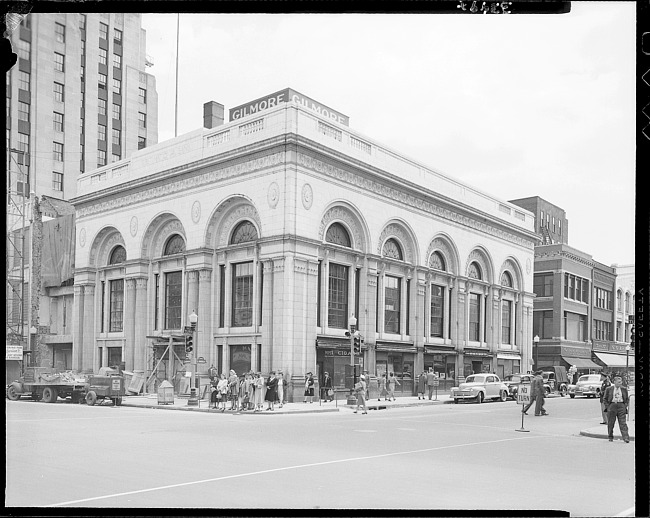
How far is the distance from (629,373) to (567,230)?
3.10m

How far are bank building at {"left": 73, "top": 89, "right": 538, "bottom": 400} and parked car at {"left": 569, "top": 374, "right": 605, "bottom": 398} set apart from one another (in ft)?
5.37

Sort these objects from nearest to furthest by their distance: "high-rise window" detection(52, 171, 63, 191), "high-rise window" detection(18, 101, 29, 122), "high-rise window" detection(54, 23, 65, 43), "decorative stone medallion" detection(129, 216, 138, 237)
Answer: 1. "high-rise window" detection(54, 23, 65, 43)
2. "high-rise window" detection(18, 101, 29, 122)
3. "high-rise window" detection(52, 171, 63, 191)
4. "decorative stone medallion" detection(129, 216, 138, 237)

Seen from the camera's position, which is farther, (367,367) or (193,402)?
(367,367)

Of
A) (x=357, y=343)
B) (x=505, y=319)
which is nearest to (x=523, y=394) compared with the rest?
(x=505, y=319)

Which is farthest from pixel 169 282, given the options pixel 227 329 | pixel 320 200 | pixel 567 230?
pixel 567 230

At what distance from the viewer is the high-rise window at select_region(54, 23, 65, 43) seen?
702 centimetres

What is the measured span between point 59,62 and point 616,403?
12.7 meters

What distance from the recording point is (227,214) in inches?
853

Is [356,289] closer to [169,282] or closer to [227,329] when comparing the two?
[227,329]

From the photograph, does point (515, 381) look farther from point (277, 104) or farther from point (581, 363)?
point (277, 104)

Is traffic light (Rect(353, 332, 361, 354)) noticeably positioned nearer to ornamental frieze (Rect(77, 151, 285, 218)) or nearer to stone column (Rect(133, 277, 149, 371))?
ornamental frieze (Rect(77, 151, 285, 218))

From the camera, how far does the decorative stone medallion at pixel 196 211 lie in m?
20.0

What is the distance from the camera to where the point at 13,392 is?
9266mm

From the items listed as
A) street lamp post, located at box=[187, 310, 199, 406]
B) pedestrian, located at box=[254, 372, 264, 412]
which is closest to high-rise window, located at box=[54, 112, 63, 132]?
street lamp post, located at box=[187, 310, 199, 406]
